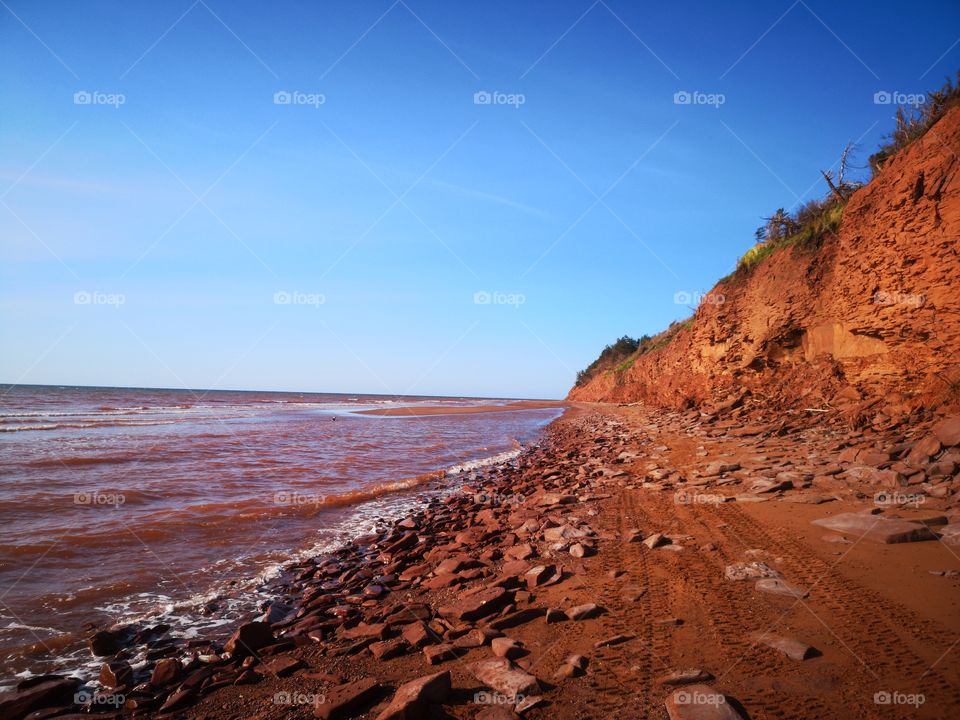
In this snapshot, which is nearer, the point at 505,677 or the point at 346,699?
the point at 346,699

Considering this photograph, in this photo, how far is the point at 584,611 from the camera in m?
4.16

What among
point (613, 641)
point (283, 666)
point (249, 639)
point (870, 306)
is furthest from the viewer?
point (870, 306)

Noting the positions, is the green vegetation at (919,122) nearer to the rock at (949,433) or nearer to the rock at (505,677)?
the rock at (949,433)

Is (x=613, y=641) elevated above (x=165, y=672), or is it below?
above

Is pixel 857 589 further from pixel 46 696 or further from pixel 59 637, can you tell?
pixel 59 637

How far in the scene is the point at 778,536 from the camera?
5.49m
